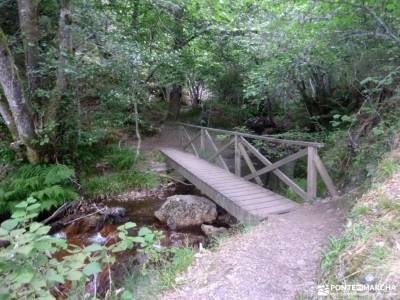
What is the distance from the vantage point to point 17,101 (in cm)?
618

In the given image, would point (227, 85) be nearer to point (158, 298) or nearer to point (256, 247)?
point (256, 247)

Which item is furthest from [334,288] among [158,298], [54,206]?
[54,206]

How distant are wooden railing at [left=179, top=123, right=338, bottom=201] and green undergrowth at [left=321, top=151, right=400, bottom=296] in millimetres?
1422

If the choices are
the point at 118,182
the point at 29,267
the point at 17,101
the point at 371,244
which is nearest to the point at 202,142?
the point at 118,182

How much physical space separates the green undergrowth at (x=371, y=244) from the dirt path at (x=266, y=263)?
0.28 metres

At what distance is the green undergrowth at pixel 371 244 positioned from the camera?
77.0 inches

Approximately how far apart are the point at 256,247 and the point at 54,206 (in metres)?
4.85

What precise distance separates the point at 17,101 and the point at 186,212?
4.09 m

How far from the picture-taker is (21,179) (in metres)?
6.52

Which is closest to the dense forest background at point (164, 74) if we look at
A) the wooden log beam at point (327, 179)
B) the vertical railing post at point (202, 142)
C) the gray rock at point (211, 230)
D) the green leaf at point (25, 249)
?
the wooden log beam at point (327, 179)

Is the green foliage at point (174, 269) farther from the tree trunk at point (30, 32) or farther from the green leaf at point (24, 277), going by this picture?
the tree trunk at point (30, 32)

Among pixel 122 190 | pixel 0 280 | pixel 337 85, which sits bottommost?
pixel 122 190

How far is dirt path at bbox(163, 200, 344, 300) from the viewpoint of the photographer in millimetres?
2516

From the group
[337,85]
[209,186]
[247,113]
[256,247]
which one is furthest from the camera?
[247,113]
